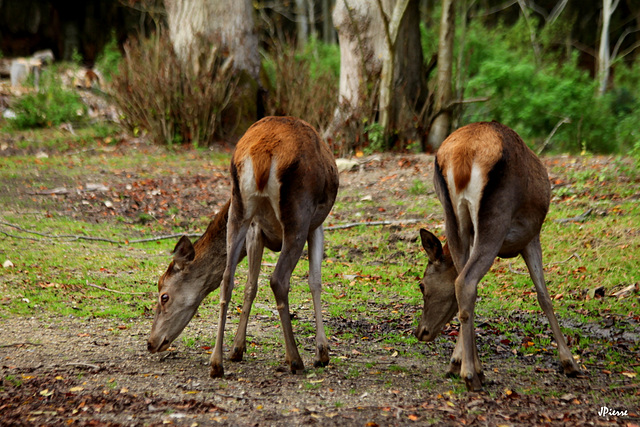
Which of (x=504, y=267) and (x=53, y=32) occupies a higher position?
(x=53, y=32)

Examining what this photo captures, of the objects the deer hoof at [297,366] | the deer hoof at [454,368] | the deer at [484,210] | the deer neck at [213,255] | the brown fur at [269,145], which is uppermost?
the brown fur at [269,145]

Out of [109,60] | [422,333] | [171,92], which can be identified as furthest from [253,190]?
[109,60]

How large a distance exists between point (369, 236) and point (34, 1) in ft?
65.7

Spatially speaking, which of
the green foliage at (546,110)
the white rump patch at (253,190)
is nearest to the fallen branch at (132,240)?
the white rump patch at (253,190)

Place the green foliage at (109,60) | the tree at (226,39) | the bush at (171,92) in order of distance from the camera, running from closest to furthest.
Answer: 1. the bush at (171,92)
2. the tree at (226,39)
3. the green foliage at (109,60)

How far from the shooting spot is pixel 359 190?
1211 centimetres

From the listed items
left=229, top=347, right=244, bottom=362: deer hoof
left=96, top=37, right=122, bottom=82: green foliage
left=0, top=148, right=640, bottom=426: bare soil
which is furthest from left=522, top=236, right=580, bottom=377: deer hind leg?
left=96, top=37, right=122, bottom=82: green foliage

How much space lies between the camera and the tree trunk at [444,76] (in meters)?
14.2

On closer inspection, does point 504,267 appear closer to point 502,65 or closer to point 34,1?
point 502,65

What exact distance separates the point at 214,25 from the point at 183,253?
11477 millimetres

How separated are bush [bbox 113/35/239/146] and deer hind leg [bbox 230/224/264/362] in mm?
10215

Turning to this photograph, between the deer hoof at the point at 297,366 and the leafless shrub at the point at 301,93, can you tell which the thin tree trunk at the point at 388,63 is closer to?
the leafless shrub at the point at 301,93

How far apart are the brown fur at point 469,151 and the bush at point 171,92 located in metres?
11.0

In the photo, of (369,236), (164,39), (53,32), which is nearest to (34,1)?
(53,32)
